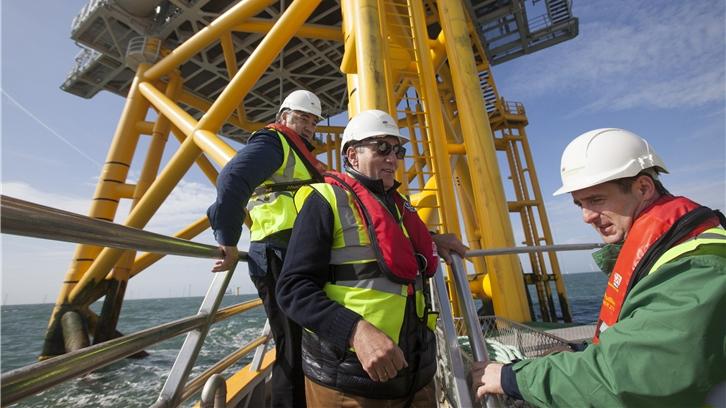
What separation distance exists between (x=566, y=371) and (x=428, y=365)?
1.67 ft

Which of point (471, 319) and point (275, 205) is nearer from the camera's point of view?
point (471, 319)

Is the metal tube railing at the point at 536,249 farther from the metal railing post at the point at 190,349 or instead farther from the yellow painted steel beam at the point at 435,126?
the yellow painted steel beam at the point at 435,126

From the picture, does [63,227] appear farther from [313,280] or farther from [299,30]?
[299,30]

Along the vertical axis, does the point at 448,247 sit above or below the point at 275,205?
below

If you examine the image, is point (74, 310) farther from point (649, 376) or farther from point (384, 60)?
point (649, 376)

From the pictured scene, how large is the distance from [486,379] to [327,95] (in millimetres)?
11571

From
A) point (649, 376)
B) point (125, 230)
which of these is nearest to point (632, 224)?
point (649, 376)

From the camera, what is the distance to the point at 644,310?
0.82 meters

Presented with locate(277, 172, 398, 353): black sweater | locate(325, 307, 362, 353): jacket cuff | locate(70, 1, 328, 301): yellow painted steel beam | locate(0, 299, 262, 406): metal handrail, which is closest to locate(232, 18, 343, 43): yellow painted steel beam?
locate(70, 1, 328, 301): yellow painted steel beam

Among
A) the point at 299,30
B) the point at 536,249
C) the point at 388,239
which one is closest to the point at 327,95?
the point at 299,30

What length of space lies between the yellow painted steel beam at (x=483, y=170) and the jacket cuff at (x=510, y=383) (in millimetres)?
3393

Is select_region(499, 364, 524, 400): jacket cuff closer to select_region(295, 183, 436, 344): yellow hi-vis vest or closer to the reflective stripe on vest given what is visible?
select_region(295, 183, 436, 344): yellow hi-vis vest

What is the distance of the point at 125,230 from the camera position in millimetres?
1043

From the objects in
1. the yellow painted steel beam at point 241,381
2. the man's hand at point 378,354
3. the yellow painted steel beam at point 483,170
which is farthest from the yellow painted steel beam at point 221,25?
the man's hand at point 378,354
